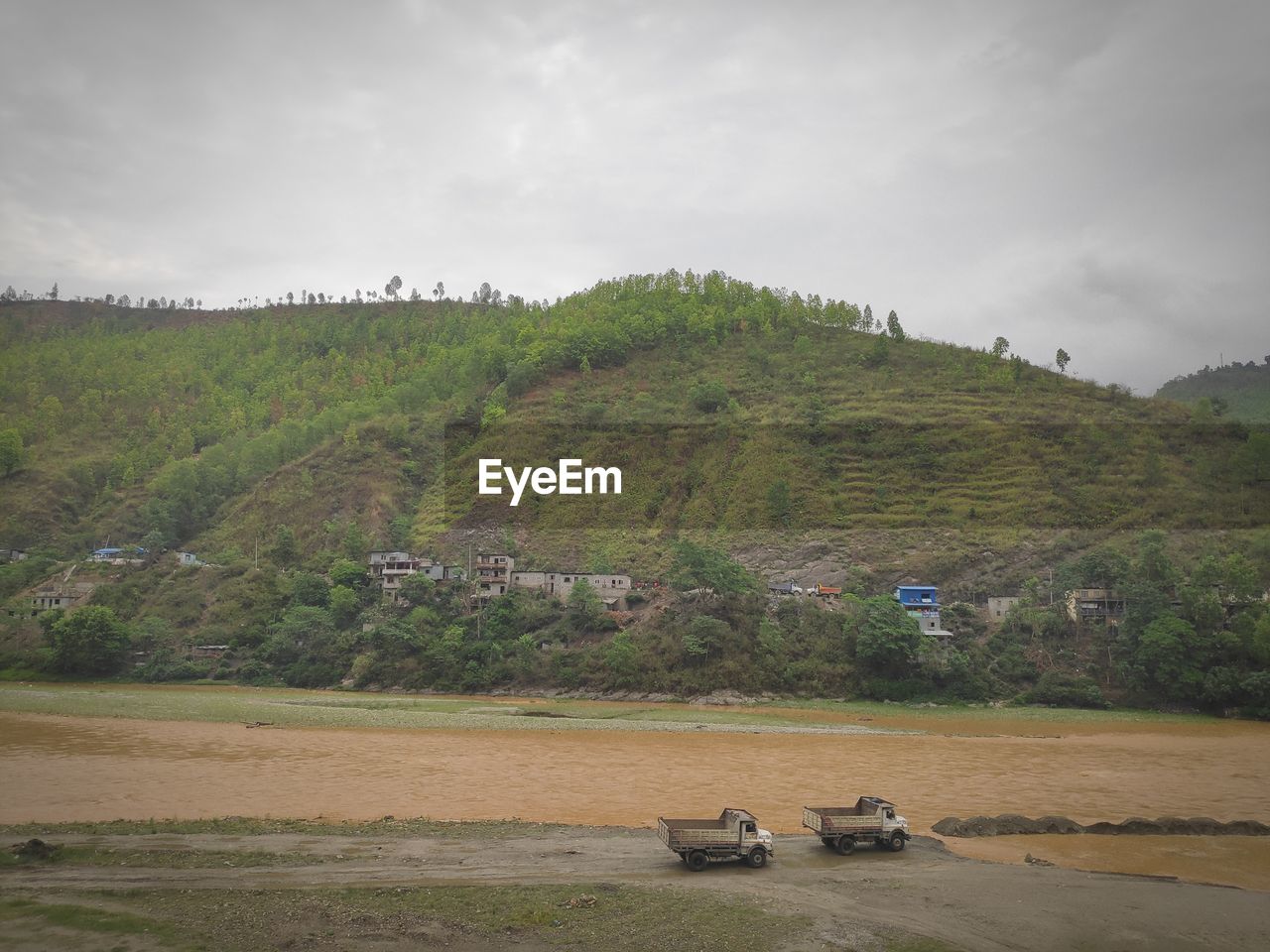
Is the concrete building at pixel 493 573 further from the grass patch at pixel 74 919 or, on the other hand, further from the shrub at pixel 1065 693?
the grass patch at pixel 74 919

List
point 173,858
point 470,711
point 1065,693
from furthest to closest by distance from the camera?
point 1065,693 < point 470,711 < point 173,858

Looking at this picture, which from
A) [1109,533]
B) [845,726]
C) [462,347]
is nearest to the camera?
[845,726]

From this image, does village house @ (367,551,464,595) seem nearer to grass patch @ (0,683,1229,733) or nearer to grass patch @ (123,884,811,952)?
grass patch @ (0,683,1229,733)

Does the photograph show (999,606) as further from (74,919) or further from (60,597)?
(60,597)

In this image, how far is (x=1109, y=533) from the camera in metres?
75.4

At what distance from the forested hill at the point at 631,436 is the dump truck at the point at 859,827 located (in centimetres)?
6483

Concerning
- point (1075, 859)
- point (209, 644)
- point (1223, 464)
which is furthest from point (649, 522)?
point (1075, 859)

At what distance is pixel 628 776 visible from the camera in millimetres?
28172

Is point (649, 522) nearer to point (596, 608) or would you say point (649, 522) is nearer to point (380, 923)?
point (596, 608)

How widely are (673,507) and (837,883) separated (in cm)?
7434

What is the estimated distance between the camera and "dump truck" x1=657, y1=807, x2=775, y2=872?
1584 centimetres

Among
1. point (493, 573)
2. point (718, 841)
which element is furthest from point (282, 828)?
point (493, 573)

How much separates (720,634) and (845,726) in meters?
17.7

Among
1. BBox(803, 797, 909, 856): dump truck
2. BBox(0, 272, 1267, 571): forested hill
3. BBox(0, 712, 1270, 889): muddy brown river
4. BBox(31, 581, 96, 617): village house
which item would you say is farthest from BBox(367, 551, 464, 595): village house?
BBox(803, 797, 909, 856): dump truck
